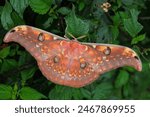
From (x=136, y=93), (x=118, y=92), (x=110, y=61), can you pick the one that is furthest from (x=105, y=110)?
(x=136, y=93)

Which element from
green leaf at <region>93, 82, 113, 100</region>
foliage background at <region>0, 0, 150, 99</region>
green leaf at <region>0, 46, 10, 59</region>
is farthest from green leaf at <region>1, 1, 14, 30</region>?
green leaf at <region>93, 82, 113, 100</region>

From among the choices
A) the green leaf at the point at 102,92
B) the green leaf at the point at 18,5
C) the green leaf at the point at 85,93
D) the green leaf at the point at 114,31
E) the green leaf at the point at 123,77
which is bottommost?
the green leaf at the point at 123,77

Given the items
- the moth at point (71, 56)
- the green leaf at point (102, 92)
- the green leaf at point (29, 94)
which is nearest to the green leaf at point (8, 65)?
the green leaf at point (29, 94)

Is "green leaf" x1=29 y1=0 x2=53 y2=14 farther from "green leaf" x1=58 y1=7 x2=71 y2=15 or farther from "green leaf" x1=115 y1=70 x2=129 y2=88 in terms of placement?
"green leaf" x1=115 y1=70 x2=129 y2=88

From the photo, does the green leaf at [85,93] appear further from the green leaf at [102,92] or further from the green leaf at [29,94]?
the green leaf at [29,94]

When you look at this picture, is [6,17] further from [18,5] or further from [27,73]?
[27,73]

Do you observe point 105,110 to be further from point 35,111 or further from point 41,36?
point 41,36
